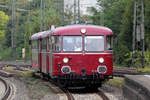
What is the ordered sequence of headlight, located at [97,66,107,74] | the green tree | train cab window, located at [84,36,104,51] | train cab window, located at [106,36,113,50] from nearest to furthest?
headlight, located at [97,66,107,74], train cab window, located at [84,36,104,51], train cab window, located at [106,36,113,50], the green tree

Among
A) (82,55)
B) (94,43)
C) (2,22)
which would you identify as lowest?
(82,55)

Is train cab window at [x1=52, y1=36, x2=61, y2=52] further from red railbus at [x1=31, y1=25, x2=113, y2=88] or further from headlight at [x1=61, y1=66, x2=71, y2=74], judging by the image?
headlight at [x1=61, y1=66, x2=71, y2=74]

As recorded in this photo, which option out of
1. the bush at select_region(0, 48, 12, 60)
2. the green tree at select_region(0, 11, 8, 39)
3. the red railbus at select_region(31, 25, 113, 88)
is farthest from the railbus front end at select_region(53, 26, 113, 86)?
the green tree at select_region(0, 11, 8, 39)

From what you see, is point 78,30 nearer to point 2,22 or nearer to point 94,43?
point 94,43

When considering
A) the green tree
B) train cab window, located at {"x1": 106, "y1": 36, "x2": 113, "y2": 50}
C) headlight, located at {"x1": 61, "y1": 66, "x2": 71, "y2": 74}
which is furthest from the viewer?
the green tree

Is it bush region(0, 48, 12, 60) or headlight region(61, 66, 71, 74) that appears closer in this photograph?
headlight region(61, 66, 71, 74)

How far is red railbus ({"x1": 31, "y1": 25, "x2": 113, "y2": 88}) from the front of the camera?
1390 cm

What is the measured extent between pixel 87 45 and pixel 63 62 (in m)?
1.10

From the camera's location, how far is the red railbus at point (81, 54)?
1390cm

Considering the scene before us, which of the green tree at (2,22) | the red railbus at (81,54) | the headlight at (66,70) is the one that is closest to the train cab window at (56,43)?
the red railbus at (81,54)

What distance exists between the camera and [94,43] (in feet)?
46.4

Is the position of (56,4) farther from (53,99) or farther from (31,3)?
A: (53,99)

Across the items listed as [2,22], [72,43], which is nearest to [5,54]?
[2,22]

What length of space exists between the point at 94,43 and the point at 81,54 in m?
0.66
